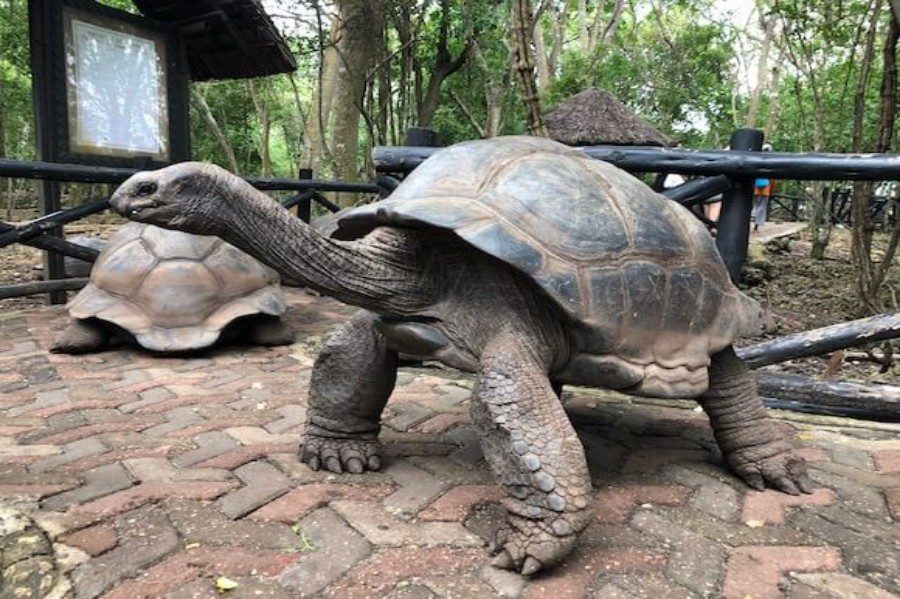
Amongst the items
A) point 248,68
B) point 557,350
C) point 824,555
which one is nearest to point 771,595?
point 824,555

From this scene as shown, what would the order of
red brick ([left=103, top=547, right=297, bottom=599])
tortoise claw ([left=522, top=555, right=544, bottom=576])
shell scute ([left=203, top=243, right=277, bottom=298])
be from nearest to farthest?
1. red brick ([left=103, top=547, right=297, bottom=599])
2. tortoise claw ([left=522, top=555, right=544, bottom=576])
3. shell scute ([left=203, top=243, right=277, bottom=298])

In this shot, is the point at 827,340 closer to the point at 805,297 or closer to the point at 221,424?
the point at 221,424

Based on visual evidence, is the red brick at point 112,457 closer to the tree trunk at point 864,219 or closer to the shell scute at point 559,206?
the shell scute at point 559,206

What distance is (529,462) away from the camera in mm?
1635

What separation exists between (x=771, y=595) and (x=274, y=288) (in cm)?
369

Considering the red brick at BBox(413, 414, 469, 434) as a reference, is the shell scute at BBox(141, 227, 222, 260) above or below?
above

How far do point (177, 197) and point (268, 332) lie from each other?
275 centimetres

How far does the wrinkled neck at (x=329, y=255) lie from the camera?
1.75 meters

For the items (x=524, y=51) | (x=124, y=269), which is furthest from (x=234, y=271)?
(x=524, y=51)

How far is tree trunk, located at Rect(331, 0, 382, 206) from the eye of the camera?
27.9ft

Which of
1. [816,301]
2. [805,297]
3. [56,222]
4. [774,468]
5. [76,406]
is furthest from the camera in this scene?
[805,297]

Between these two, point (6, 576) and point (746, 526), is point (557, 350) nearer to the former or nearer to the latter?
point (746, 526)

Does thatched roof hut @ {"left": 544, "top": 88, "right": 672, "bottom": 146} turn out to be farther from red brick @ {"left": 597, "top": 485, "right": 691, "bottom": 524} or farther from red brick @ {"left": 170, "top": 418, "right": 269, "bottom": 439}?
red brick @ {"left": 597, "top": 485, "right": 691, "bottom": 524}

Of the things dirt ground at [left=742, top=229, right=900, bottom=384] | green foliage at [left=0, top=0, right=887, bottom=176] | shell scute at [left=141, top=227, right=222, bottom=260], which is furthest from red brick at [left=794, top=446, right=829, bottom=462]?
green foliage at [left=0, top=0, right=887, bottom=176]
